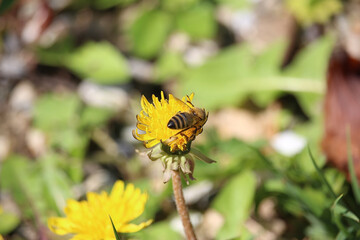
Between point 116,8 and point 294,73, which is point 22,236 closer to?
point 294,73

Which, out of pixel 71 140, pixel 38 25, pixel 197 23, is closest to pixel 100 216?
pixel 71 140

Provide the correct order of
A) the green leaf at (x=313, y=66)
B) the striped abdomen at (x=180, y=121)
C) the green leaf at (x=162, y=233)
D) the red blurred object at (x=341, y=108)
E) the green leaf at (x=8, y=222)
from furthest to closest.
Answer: the green leaf at (x=313, y=66)
the green leaf at (x=8, y=222)
the red blurred object at (x=341, y=108)
the green leaf at (x=162, y=233)
the striped abdomen at (x=180, y=121)

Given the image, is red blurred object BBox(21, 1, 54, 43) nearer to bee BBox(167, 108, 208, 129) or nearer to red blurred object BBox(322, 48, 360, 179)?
red blurred object BBox(322, 48, 360, 179)

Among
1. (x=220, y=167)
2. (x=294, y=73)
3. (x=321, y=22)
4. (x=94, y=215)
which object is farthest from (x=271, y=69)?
(x=94, y=215)

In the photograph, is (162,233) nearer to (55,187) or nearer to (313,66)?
(55,187)

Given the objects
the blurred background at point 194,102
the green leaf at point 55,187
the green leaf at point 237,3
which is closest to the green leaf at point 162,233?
the blurred background at point 194,102

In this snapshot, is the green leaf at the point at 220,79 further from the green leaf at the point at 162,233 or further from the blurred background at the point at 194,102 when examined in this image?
the green leaf at the point at 162,233
